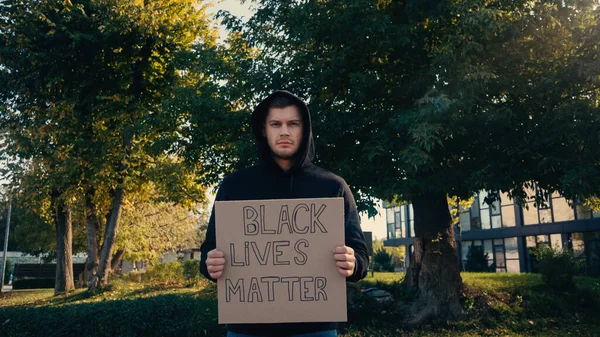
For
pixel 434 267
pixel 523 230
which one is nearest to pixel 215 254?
pixel 434 267

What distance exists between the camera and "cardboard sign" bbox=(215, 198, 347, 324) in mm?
3062

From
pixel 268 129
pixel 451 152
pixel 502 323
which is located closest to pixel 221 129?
pixel 451 152

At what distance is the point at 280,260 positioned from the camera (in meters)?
3.10

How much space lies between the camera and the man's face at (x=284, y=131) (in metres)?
3.31

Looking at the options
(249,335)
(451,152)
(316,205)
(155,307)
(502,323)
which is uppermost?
(451,152)

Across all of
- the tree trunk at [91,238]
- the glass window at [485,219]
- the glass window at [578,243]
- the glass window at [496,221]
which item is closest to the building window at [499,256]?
the glass window at [496,221]

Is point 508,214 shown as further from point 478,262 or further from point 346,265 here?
point 346,265

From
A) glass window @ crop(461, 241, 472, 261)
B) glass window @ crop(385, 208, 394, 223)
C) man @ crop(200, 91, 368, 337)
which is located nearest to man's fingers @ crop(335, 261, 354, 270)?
man @ crop(200, 91, 368, 337)

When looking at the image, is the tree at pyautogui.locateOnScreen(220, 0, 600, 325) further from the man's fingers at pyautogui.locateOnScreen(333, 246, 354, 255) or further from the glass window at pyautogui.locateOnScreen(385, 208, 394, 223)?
the glass window at pyautogui.locateOnScreen(385, 208, 394, 223)

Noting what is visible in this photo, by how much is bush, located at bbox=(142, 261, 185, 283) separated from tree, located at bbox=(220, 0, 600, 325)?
1947 cm

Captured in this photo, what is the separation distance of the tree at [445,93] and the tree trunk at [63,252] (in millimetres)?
16824

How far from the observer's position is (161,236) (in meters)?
36.2

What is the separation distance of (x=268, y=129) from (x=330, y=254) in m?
0.91

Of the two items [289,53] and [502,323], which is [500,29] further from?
[502,323]
